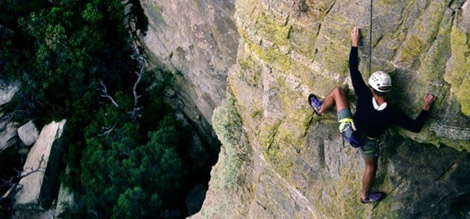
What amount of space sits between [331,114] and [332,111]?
0.26 ft

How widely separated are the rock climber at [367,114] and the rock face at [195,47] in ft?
23.8

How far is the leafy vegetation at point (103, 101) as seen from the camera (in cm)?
1819

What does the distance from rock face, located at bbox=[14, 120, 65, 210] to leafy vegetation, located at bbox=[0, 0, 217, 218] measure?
1.41 ft

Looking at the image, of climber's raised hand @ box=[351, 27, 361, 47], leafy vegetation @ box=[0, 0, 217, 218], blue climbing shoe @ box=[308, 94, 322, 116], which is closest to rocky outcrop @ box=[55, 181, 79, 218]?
leafy vegetation @ box=[0, 0, 217, 218]

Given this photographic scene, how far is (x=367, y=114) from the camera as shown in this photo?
328 inches

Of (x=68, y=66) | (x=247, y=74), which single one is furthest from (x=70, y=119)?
(x=247, y=74)

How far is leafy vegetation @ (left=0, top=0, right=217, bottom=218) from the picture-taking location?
18188mm

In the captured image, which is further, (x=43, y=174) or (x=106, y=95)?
(x=43, y=174)

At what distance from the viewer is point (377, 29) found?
7820 mm

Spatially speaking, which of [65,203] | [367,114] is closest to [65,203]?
[65,203]

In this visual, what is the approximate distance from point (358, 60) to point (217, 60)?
8960 millimetres

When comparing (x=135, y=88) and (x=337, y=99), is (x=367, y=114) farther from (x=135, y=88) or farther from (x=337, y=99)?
(x=135, y=88)

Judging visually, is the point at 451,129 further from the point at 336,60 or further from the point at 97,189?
the point at 97,189

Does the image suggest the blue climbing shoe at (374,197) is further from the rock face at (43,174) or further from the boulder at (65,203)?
the rock face at (43,174)
